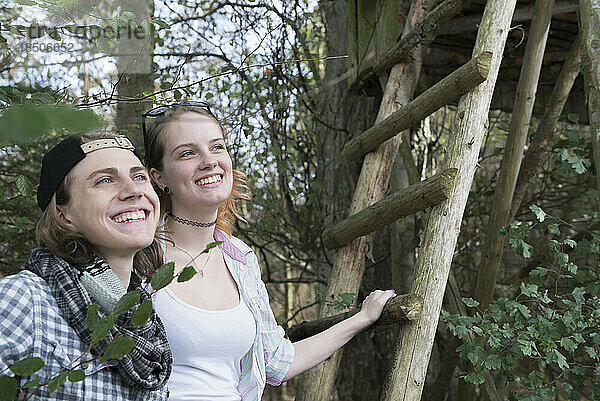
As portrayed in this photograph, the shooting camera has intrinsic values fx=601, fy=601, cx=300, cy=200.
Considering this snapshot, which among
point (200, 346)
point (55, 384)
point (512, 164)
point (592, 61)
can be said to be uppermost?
point (592, 61)

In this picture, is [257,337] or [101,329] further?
[257,337]

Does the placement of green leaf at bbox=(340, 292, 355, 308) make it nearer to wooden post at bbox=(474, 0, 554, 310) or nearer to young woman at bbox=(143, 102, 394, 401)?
young woman at bbox=(143, 102, 394, 401)

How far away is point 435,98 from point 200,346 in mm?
1127

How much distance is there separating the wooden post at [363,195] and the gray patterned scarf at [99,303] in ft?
3.05

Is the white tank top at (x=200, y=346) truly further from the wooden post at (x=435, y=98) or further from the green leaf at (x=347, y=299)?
the wooden post at (x=435, y=98)

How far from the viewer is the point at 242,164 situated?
3.60m

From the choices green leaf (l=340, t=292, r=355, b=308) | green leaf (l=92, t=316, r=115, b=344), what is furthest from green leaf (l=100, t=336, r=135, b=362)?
green leaf (l=340, t=292, r=355, b=308)

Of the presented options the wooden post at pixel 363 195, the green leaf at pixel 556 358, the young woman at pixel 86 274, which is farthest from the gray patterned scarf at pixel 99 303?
the green leaf at pixel 556 358

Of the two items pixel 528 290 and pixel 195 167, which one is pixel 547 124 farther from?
pixel 195 167

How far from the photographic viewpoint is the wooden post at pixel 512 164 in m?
2.50

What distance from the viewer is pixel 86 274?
3.58 feet

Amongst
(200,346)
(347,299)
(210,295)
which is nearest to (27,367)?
(200,346)

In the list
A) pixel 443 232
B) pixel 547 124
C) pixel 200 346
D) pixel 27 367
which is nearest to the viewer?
pixel 27 367

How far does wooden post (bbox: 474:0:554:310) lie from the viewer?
250 centimetres
